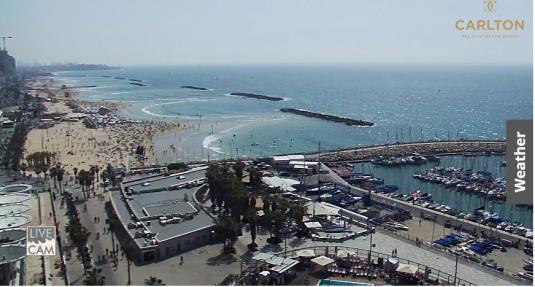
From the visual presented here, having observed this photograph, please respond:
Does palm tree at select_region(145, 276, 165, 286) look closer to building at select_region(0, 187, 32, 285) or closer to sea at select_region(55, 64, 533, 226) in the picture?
building at select_region(0, 187, 32, 285)

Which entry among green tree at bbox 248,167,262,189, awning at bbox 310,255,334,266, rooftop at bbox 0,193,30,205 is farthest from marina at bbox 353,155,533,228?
rooftop at bbox 0,193,30,205

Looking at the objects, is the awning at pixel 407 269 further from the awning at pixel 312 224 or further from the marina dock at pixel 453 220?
the marina dock at pixel 453 220

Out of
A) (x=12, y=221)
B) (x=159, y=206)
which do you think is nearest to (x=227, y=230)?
(x=159, y=206)

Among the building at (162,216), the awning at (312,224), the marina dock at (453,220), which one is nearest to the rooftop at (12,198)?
the building at (162,216)

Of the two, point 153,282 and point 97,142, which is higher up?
point 153,282

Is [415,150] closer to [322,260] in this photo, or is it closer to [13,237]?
[322,260]

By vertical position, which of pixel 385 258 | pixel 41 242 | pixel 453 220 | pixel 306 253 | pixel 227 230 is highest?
pixel 41 242

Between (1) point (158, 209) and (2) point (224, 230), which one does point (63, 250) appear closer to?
(1) point (158, 209)
